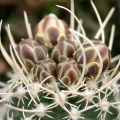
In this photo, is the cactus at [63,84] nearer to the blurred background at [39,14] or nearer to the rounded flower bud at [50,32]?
the rounded flower bud at [50,32]

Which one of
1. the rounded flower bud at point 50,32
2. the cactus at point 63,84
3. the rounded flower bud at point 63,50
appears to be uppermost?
the rounded flower bud at point 50,32

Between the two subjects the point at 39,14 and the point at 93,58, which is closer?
the point at 93,58

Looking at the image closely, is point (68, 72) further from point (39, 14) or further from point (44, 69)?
point (39, 14)

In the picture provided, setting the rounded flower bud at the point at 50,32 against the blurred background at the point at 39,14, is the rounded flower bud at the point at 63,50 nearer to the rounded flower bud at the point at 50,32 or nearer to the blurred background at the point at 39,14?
the rounded flower bud at the point at 50,32

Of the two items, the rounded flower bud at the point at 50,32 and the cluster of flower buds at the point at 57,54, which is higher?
the rounded flower bud at the point at 50,32

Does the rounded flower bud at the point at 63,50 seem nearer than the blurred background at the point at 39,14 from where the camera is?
Yes

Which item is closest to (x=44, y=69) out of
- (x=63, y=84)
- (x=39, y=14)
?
(x=63, y=84)

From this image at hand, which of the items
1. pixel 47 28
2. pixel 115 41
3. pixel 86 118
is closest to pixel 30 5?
pixel 115 41

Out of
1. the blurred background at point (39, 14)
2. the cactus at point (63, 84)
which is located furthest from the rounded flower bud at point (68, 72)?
the blurred background at point (39, 14)
